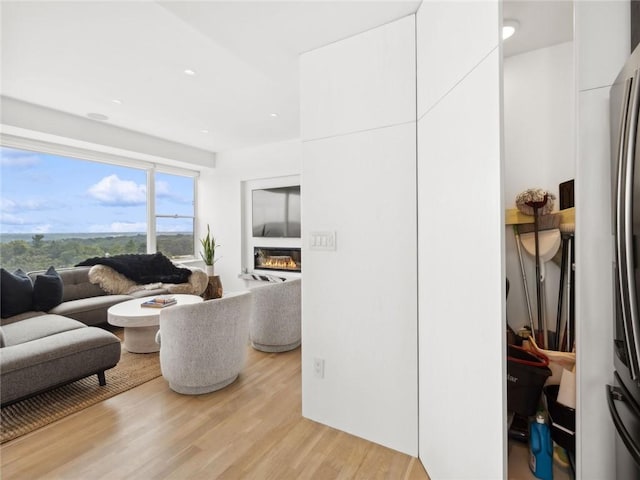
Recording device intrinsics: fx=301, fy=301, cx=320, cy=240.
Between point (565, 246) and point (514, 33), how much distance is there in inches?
48.6

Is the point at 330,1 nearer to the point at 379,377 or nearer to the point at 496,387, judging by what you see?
the point at 496,387

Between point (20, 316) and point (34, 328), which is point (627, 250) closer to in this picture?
point (34, 328)

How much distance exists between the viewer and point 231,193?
5.53 m

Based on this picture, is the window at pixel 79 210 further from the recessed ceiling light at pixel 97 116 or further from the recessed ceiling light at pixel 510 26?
the recessed ceiling light at pixel 510 26

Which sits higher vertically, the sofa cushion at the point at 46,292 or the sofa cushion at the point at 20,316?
the sofa cushion at the point at 46,292

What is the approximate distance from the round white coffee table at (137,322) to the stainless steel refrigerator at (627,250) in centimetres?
314

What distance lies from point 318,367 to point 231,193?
167 inches

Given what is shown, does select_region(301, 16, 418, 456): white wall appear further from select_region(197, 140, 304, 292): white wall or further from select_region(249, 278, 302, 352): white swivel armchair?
select_region(197, 140, 304, 292): white wall

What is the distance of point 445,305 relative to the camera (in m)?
1.39

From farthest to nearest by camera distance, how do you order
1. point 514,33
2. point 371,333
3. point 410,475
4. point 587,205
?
1. point 371,333
2. point 514,33
3. point 410,475
4. point 587,205

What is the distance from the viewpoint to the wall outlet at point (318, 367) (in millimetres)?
1990

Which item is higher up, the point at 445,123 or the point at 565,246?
the point at 445,123

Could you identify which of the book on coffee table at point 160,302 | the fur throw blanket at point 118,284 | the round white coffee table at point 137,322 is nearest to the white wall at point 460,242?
the round white coffee table at point 137,322

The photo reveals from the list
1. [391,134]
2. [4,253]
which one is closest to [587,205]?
[391,134]
